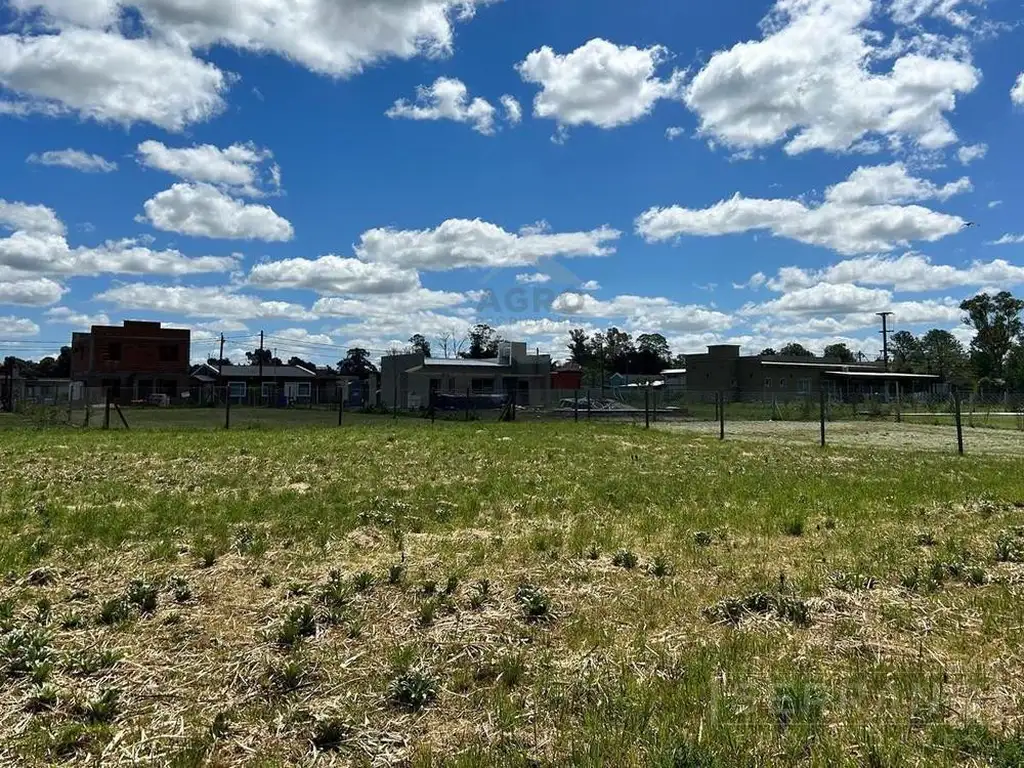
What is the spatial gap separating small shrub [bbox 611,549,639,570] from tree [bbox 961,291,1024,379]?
92808 mm


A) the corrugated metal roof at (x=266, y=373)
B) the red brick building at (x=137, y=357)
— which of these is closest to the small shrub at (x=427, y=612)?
the red brick building at (x=137, y=357)

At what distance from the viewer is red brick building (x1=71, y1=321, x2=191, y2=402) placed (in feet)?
196

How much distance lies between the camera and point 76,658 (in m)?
3.59

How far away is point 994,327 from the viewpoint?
83.7m

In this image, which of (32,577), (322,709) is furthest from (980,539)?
(32,577)

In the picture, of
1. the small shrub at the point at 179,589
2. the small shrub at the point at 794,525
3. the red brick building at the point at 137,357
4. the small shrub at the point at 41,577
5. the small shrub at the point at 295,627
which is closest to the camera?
the small shrub at the point at 295,627

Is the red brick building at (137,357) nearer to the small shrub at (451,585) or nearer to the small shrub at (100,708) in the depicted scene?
the small shrub at (451,585)

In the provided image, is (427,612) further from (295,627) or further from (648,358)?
(648,358)

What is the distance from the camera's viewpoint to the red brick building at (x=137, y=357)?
196ft

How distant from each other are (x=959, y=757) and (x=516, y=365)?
165 ft

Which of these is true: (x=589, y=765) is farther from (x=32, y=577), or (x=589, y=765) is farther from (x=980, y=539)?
(x=980, y=539)

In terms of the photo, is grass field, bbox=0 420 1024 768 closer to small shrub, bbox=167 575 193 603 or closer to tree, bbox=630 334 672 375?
small shrub, bbox=167 575 193 603

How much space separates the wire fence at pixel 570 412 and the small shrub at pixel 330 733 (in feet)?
66.2

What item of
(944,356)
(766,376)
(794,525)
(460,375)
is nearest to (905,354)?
(944,356)
